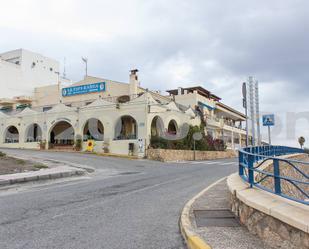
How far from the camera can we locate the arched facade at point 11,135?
4193 centimetres

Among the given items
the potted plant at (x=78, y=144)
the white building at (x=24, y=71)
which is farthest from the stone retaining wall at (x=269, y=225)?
the white building at (x=24, y=71)

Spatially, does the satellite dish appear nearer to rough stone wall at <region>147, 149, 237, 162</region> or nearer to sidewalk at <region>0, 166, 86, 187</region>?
rough stone wall at <region>147, 149, 237, 162</region>

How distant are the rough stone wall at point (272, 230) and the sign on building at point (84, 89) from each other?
34.6 metres

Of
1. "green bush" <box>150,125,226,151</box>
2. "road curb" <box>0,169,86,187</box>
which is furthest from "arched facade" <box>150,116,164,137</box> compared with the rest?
"road curb" <box>0,169,86,187</box>

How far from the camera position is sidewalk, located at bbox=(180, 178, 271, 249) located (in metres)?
4.42

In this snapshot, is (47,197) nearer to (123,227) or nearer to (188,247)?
(123,227)

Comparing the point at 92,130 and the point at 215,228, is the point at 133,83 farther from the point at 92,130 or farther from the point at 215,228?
the point at 215,228

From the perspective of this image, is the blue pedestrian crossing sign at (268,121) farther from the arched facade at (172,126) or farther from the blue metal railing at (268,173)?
the arched facade at (172,126)

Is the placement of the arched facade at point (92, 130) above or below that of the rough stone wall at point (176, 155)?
above

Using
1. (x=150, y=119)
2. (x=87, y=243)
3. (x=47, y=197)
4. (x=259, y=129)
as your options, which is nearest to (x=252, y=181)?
(x=87, y=243)

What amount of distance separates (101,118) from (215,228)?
28371 mm

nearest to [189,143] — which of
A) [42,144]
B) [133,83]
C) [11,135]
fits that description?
[133,83]

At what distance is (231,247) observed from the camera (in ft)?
14.0

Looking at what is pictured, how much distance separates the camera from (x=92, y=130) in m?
34.8
